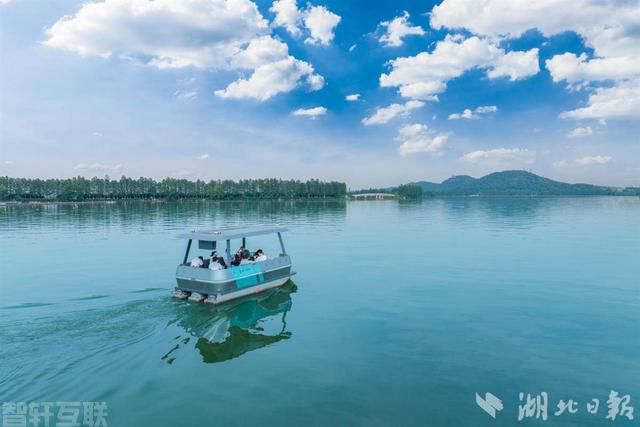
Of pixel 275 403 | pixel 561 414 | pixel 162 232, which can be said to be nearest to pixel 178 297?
pixel 275 403

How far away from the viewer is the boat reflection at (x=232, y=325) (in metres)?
15.5

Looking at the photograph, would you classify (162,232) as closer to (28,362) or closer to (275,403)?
(28,362)

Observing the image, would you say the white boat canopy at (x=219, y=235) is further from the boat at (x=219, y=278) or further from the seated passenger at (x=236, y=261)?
the seated passenger at (x=236, y=261)

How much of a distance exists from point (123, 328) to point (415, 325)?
41.4 ft

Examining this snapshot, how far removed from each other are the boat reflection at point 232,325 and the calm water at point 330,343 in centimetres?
10

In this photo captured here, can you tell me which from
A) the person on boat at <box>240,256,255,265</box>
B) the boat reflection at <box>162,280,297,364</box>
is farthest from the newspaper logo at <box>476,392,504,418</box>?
the person on boat at <box>240,256,255,265</box>

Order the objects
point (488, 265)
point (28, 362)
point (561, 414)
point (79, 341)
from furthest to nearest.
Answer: point (488, 265) → point (79, 341) → point (28, 362) → point (561, 414)

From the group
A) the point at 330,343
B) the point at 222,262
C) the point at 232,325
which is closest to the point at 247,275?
the point at 222,262

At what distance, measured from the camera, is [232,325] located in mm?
18344

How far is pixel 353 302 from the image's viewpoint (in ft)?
73.2

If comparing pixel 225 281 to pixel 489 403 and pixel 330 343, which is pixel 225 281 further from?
pixel 489 403

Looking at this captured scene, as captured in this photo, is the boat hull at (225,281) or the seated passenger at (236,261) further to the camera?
the seated passenger at (236,261)

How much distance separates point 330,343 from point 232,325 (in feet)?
16.2

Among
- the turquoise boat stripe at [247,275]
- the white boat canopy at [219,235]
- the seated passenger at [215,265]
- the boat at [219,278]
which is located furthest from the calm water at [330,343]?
the white boat canopy at [219,235]
